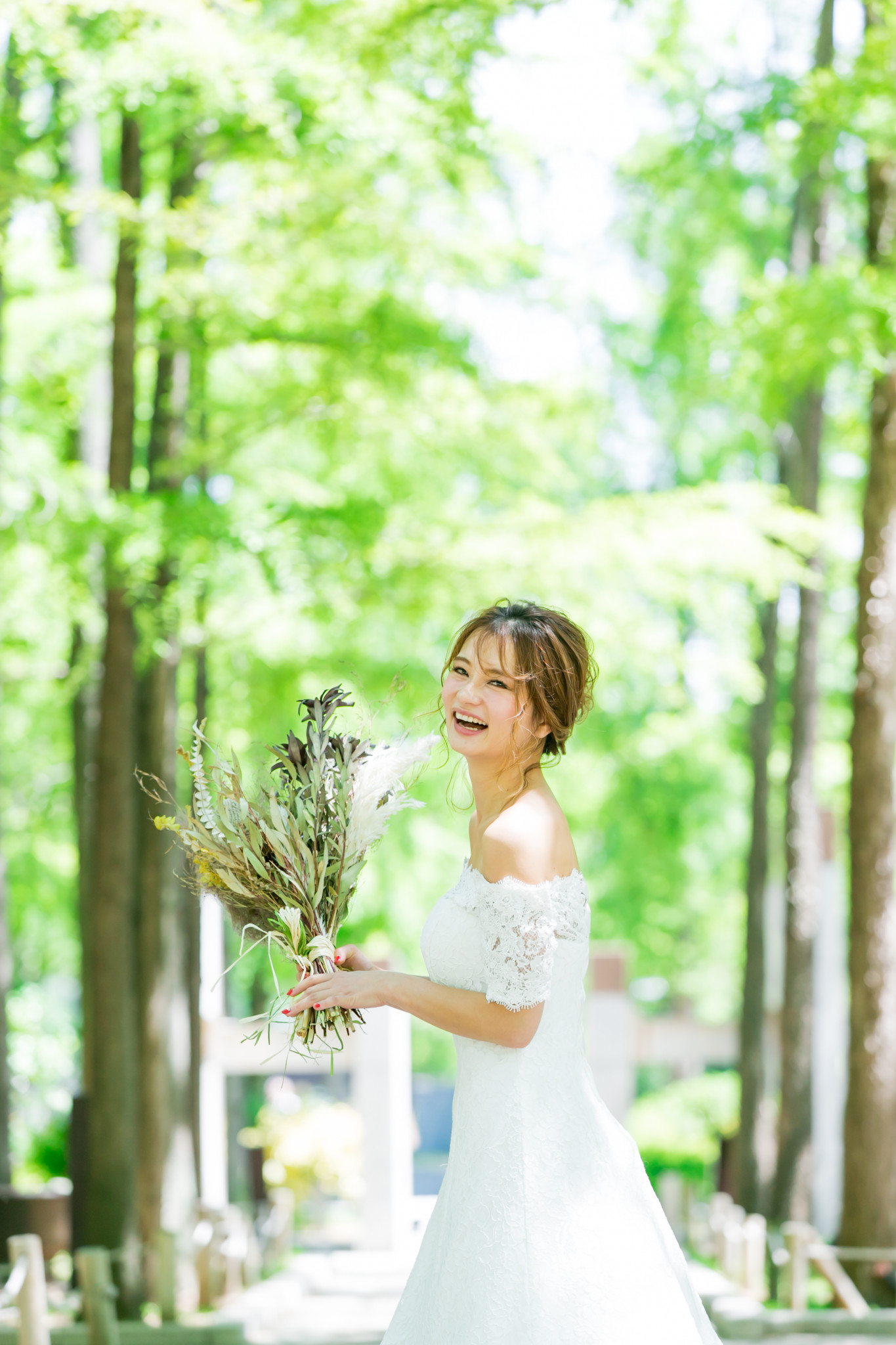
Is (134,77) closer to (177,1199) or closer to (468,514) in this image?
(468,514)

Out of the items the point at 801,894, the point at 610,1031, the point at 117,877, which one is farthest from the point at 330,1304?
the point at 610,1031

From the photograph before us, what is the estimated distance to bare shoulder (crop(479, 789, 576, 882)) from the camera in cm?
308

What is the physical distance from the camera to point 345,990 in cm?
300

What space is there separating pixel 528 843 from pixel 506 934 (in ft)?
0.63

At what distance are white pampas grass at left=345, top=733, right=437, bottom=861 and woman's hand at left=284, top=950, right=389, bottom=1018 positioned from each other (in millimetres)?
308

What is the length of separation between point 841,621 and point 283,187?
13.3 meters

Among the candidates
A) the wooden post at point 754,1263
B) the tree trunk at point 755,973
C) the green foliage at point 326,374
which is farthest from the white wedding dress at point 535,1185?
the tree trunk at point 755,973

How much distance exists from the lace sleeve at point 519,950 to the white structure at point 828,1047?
1355 cm

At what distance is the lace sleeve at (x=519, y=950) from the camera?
3008mm

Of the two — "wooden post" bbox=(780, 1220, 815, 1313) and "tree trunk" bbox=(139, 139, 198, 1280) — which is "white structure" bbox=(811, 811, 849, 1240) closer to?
"wooden post" bbox=(780, 1220, 815, 1313)


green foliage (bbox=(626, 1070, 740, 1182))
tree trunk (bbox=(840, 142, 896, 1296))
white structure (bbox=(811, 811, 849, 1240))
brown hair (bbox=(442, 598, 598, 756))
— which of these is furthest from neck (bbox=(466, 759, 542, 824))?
green foliage (bbox=(626, 1070, 740, 1182))

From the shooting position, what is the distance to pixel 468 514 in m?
11.4

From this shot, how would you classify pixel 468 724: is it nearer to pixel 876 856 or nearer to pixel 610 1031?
pixel 876 856

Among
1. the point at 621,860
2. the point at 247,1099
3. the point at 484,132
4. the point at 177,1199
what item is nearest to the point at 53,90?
the point at 484,132
